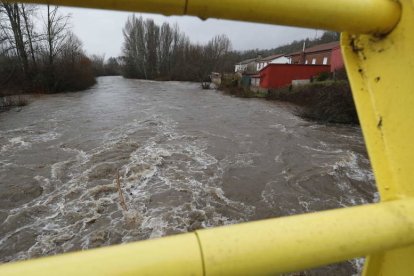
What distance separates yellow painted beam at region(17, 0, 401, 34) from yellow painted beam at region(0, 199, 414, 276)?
0.48 m

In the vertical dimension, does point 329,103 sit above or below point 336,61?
below

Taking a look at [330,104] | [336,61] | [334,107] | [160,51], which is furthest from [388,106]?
[160,51]

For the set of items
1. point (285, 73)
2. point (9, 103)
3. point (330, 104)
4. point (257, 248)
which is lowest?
point (9, 103)

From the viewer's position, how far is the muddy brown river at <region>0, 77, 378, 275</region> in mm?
6074

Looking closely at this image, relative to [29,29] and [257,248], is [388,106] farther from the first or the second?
[29,29]

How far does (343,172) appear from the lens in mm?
8883

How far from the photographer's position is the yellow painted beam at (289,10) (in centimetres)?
69

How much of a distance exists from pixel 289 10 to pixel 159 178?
7672 mm

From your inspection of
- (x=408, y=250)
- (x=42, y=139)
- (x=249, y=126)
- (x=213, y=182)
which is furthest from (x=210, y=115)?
(x=408, y=250)

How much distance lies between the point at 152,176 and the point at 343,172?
17.6 feet

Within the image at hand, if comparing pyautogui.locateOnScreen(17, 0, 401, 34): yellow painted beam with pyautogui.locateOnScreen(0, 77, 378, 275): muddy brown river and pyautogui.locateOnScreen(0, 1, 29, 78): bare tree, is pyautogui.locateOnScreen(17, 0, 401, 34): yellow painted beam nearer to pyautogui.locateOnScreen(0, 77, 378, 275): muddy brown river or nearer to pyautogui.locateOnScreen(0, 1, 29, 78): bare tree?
pyautogui.locateOnScreen(0, 77, 378, 275): muddy brown river

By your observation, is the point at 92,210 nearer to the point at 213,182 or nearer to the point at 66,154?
the point at 213,182

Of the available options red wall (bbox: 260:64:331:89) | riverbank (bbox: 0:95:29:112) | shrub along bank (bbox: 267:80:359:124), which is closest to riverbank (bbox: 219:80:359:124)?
shrub along bank (bbox: 267:80:359:124)

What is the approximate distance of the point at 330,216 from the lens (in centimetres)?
71
